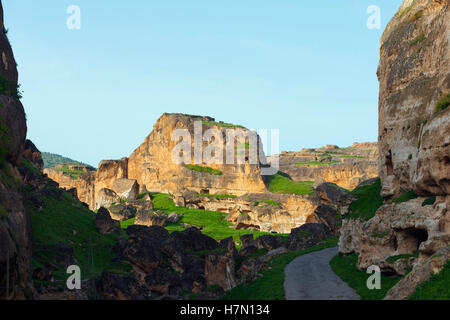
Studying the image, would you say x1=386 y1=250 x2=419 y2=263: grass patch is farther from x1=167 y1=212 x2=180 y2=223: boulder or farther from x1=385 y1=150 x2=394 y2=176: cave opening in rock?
x1=167 y1=212 x2=180 y2=223: boulder

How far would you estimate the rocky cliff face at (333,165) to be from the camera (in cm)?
9819

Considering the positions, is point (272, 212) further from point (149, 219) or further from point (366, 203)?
point (366, 203)

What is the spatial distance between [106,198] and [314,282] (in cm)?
5771

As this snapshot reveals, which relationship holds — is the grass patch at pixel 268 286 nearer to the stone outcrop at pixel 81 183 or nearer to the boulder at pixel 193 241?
the boulder at pixel 193 241

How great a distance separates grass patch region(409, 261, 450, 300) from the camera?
1691 cm

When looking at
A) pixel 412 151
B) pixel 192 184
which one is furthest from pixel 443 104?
pixel 192 184

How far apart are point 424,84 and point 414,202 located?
7.70 m

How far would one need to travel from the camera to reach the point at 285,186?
282 feet

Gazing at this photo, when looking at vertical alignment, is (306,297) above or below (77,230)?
below

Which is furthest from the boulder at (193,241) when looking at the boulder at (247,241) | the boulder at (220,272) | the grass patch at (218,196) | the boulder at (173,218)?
the grass patch at (218,196)

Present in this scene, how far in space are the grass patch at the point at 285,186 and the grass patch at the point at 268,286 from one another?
37.9 meters
